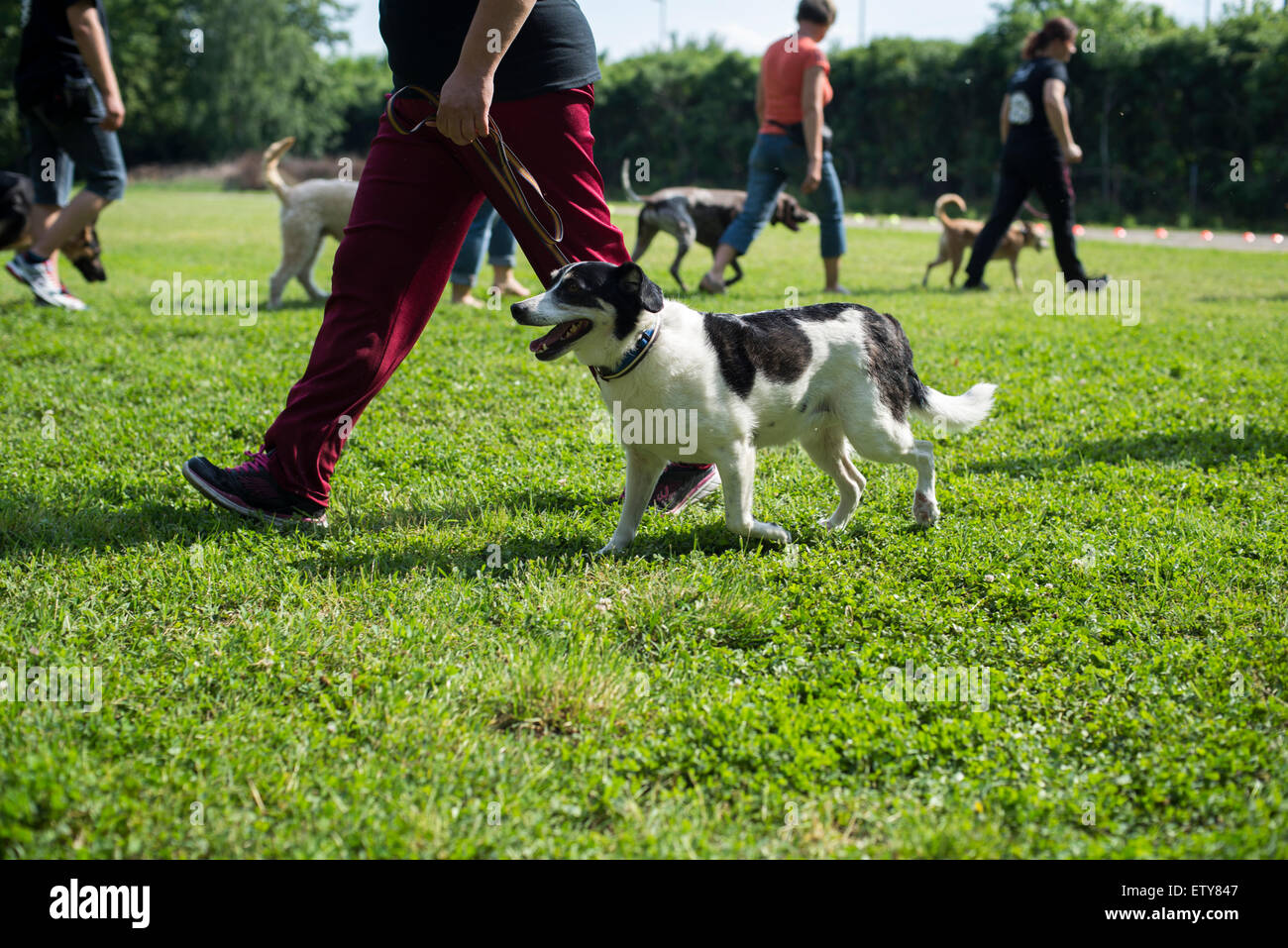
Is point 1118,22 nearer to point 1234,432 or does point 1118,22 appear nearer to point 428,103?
point 1234,432

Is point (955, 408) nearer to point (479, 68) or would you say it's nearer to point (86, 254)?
point (479, 68)

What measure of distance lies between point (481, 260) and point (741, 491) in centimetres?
531

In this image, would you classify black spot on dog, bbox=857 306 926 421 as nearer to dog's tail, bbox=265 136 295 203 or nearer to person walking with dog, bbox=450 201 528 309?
person walking with dog, bbox=450 201 528 309

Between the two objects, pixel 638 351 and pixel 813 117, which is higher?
pixel 813 117

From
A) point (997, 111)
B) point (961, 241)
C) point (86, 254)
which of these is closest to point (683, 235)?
point (961, 241)

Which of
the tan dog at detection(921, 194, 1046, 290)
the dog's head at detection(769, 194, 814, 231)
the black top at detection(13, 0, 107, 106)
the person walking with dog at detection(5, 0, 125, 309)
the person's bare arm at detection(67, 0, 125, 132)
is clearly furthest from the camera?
the tan dog at detection(921, 194, 1046, 290)

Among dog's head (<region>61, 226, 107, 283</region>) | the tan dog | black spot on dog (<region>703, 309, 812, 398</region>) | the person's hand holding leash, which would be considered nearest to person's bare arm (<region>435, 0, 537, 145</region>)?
the person's hand holding leash

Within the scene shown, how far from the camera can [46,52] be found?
6516 millimetres

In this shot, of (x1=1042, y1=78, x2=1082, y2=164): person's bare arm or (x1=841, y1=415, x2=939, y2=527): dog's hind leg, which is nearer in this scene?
(x1=841, y1=415, x2=939, y2=527): dog's hind leg

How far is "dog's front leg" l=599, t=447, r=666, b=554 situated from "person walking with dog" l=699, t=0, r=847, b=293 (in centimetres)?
563

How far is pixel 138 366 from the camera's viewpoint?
19.0ft

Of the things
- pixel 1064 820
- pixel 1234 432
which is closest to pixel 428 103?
pixel 1064 820

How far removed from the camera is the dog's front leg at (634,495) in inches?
136

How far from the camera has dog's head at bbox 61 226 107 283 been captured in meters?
8.53
